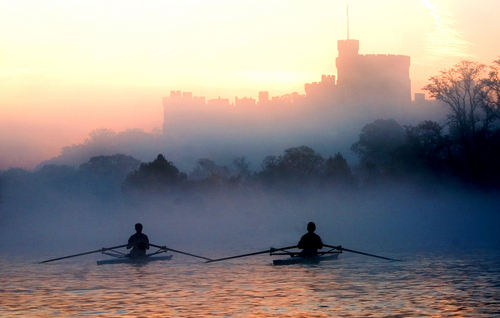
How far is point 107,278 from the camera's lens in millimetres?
27609

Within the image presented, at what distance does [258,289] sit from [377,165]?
105m

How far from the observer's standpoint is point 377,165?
125875mm

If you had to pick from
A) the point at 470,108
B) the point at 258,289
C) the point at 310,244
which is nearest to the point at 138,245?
the point at 310,244

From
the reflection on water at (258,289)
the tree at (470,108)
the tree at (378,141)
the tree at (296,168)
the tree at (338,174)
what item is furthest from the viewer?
the tree at (378,141)

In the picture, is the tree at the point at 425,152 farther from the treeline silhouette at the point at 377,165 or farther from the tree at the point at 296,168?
the tree at the point at 296,168

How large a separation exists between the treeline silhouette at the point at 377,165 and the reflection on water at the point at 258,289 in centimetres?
4168

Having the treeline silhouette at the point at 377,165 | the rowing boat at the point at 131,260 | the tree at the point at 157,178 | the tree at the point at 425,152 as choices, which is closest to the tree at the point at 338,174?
the treeline silhouette at the point at 377,165

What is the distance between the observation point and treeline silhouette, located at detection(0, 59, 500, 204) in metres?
73.4

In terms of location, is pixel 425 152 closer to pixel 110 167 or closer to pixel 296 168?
pixel 296 168

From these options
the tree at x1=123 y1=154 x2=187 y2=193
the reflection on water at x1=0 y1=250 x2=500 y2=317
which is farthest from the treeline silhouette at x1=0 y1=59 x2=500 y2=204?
the reflection on water at x1=0 y1=250 x2=500 y2=317

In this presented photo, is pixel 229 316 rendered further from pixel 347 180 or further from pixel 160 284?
pixel 347 180

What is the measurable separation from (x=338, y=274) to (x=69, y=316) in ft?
39.1

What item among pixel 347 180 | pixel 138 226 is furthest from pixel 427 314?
pixel 347 180

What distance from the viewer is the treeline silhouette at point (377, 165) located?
73375 millimetres
